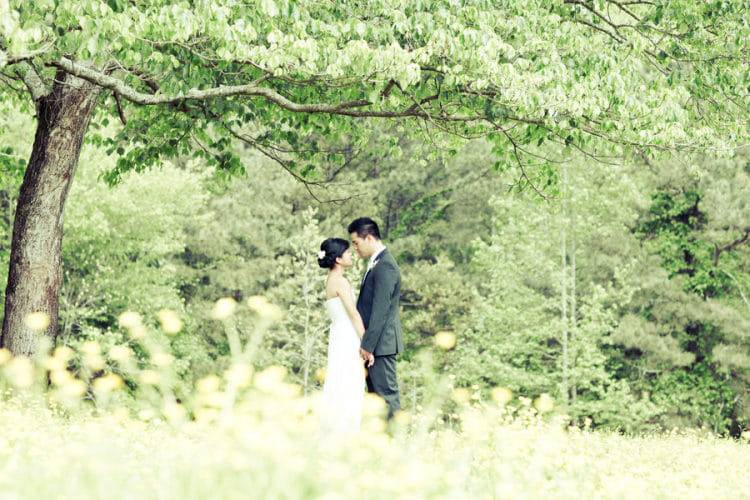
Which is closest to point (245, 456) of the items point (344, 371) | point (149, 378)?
point (149, 378)

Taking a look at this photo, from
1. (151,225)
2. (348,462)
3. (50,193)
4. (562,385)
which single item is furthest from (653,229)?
(348,462)

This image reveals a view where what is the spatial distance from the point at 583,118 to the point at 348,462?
23.2 ft

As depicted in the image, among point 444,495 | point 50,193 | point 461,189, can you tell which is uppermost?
point 461,189

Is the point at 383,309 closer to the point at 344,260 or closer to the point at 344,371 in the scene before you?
the point at 344,260

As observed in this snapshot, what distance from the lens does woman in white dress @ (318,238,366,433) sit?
8906 mm

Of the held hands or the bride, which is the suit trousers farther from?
the bride

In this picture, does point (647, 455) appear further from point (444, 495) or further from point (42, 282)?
point (42, 282)

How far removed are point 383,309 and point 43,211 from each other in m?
4.44

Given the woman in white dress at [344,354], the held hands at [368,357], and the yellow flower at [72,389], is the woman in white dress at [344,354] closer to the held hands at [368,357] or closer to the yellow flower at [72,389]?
the held hands at [368,357]

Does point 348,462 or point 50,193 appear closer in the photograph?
point 348,462

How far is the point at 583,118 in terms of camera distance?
10.7 metres

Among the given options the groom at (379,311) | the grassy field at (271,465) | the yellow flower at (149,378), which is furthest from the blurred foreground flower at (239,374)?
the groom at (379,311)

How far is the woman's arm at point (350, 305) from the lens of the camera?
8844 millimetres

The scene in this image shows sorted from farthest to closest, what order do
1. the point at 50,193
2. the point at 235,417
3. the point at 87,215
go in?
the point at 87,215 → the point at 50,193 → the point at 235,417
